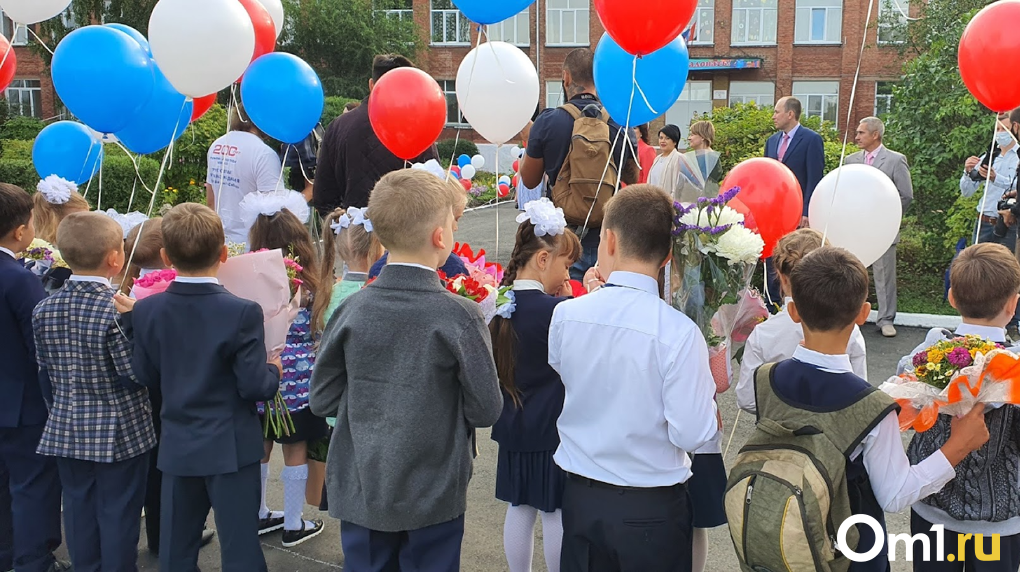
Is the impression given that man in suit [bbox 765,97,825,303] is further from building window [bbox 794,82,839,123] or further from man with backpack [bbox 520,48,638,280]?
building window [bbox 794,82,839,123]

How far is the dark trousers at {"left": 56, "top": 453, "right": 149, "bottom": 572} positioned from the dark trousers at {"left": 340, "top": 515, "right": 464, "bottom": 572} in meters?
1.23

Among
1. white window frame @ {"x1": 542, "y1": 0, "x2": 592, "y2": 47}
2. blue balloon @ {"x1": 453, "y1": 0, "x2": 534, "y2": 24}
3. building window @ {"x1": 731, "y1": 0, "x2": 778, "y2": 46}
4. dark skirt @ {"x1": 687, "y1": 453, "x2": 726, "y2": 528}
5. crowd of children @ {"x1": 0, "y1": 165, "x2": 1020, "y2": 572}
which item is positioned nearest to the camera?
crowd of children @ {"x1": 0, "y1": 165, "x2": 1020, "y2": 572}

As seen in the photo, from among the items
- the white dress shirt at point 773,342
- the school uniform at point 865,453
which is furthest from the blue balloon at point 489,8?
the school uniform at point 865,453

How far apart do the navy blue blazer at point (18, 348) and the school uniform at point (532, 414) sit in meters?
1.99

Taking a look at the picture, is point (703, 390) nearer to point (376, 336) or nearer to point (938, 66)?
point (376, 336)

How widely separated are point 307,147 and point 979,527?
16.1ft

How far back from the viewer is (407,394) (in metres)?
2.48

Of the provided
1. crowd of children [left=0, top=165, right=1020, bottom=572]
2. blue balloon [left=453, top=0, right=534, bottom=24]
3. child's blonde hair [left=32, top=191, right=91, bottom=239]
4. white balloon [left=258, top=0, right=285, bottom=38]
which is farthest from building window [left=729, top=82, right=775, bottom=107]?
crowd of children [left=0, top=165, right=1020, bottom=572]

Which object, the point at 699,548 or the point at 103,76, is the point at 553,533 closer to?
the point at 699,548

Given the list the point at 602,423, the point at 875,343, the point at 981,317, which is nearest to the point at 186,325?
the point at 602,423

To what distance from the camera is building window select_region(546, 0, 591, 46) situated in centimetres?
3144

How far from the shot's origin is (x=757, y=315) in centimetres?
298

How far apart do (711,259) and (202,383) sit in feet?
5.93

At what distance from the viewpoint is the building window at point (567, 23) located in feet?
103
